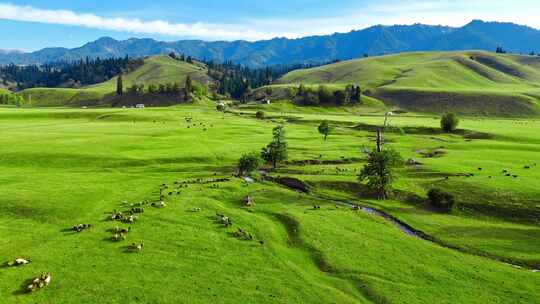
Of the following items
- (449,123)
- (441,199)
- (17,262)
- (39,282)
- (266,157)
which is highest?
(449,123)

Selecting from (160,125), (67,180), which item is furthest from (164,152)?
(160,125)

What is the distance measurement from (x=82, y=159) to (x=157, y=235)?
51775mm

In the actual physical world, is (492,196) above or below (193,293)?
above

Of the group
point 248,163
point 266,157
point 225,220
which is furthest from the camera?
point 266,157

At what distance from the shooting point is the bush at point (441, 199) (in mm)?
67481

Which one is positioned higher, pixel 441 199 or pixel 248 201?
pixel 441 199

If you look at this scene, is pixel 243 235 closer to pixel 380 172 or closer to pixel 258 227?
pixel 258 227

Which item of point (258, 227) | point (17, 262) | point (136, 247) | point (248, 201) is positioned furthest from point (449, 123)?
point (17, 262)

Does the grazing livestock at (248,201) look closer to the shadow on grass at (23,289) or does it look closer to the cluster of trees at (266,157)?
the cluster of trees at (266,157)

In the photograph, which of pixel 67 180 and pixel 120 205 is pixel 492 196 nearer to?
pixel 120 205

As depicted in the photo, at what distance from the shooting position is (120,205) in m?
61.8

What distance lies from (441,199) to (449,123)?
93637 millimetres

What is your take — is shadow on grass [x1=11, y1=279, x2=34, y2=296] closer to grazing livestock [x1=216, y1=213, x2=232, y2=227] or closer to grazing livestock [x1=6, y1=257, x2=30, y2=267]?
grazing livestock [x1=6, y1=257, x2=30, y2=267]

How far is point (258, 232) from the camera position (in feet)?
175
